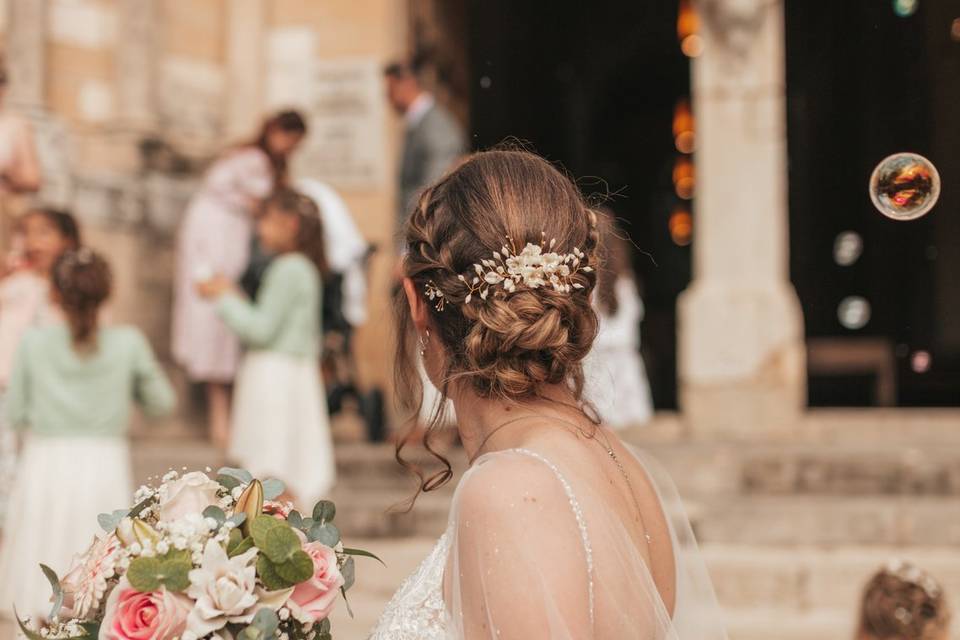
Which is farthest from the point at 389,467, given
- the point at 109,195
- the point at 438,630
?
the point at 438,630

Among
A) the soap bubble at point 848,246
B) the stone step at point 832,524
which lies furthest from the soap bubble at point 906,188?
the soap bubble at point 848,246

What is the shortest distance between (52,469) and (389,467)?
2598mm

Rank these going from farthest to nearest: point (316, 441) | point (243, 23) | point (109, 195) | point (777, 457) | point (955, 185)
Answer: point (955, 185)
point (243, 23)
point (109, 195)
point (777, 457)
point (316, 441)

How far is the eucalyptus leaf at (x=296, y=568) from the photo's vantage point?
201 cm

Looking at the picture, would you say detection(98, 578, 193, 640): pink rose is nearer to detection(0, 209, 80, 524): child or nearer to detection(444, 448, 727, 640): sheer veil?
detection(444, 448, 727, 640): sheer veil

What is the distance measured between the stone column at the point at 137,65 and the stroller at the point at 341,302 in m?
1.55

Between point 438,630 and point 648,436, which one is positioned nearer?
point 438,630

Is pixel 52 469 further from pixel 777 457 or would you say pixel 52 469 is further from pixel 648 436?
pixel 648 436

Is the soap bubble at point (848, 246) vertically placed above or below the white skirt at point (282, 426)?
above

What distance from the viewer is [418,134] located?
8.03 metres

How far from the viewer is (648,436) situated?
929cm

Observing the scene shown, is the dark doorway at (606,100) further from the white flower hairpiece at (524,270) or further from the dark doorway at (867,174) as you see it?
the white flower hairpiece at (524,270)

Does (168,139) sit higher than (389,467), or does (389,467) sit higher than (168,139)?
(168,139)

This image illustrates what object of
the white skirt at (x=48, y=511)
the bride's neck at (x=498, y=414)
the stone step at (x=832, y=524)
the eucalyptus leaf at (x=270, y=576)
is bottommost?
the stone step at (x=832, y=524)
